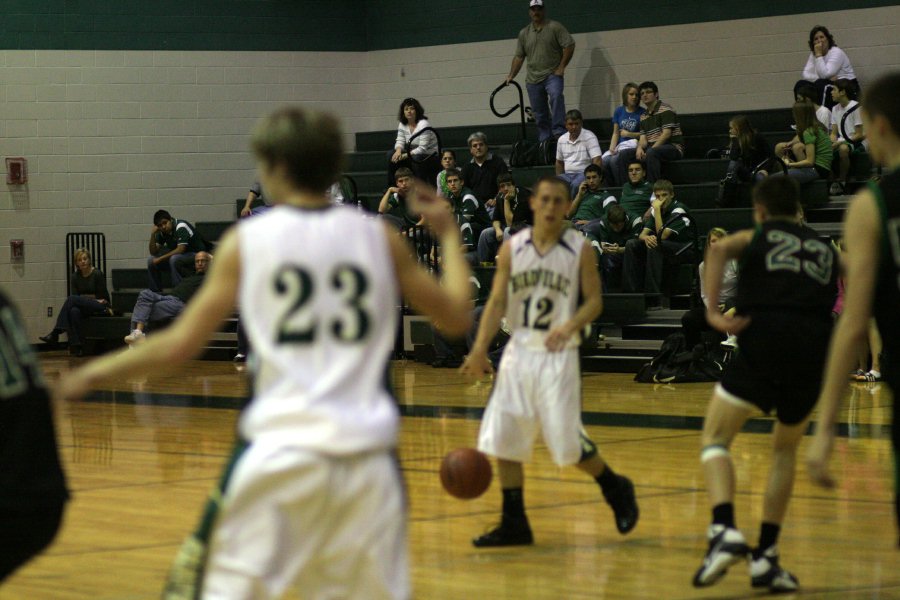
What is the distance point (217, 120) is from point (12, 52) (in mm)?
2896

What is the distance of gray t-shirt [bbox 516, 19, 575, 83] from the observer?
17.2 meters

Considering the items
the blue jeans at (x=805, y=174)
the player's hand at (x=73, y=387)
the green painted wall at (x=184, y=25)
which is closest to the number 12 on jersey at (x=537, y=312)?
the player's hand at (x=73, y=387)

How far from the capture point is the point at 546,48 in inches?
679

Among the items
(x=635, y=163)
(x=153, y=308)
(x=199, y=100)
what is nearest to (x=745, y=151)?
(x=635, y=163)

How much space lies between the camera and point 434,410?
11.3 meters

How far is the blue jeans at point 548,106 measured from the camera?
17.2m

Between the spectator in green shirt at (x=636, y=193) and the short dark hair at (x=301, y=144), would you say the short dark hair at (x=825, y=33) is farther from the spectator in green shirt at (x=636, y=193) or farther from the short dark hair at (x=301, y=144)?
the short dark hair at (x=301, y=144)

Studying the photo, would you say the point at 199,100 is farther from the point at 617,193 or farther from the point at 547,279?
the point at 547,279

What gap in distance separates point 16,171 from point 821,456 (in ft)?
53.6

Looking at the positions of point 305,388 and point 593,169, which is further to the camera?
point 593,169

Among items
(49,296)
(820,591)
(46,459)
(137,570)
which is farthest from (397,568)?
(49,296)

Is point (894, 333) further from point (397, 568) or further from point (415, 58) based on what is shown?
point (415, 58)

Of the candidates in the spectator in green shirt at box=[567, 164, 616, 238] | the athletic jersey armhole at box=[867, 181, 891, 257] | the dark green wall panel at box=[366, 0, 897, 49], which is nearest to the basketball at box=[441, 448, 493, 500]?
the athletic jersey armhole at box=[867, 181, 891, 257]

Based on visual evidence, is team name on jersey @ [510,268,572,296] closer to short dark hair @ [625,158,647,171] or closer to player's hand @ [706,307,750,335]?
player's hand @ [706,307,750,335]
